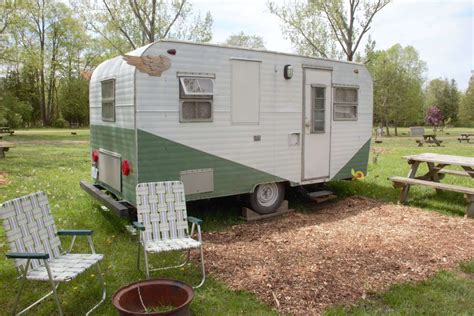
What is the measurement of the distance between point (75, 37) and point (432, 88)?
5351 centimetres

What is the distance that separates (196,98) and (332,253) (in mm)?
2916

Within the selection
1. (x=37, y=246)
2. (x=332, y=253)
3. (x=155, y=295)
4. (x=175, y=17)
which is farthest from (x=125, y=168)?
(x=175, y=17)

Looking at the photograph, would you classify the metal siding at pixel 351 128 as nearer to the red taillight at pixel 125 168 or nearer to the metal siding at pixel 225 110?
the metal siding at pixel 225 110

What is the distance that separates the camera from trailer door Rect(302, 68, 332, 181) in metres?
7.46

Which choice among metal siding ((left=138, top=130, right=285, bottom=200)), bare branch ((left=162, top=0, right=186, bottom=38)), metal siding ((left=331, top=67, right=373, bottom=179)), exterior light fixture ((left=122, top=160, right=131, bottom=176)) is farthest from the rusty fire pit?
bare branch ((left=162, top=0, right=186, bottom=38))

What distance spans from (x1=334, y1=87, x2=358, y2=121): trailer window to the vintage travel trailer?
0.07ft

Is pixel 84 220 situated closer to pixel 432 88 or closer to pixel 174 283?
pixel 174 283

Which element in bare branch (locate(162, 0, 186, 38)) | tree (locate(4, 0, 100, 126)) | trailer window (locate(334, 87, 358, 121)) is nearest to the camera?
trailer window (locate(334, 87, 358, 121))

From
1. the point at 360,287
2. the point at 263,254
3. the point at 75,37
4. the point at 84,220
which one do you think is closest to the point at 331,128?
the point at 263,254

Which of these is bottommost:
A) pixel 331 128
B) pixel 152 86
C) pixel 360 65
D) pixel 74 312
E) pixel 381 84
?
pixel 74 312

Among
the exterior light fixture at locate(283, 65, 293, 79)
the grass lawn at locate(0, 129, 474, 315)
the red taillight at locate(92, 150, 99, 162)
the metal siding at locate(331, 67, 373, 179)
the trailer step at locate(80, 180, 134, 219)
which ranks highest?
the exterior light fixture at locate(283, 65, 293, 79)

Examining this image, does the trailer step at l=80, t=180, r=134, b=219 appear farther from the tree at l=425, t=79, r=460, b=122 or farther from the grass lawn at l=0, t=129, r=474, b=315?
the tree at l=425, t=79, r=460, b=122

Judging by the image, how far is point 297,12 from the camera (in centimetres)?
2730

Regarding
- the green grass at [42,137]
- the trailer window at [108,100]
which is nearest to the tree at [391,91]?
the green grass at [42,137]
